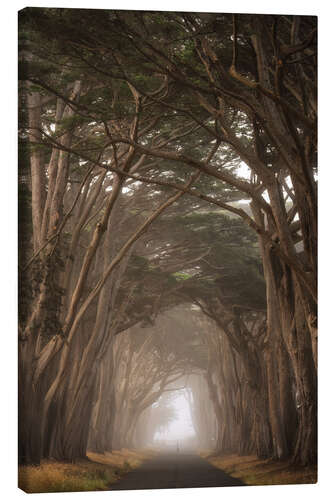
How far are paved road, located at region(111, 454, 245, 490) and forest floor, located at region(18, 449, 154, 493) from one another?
0.63 ft

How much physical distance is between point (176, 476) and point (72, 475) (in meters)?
Result: 1.34

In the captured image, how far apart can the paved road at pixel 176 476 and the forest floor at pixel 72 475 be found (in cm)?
19

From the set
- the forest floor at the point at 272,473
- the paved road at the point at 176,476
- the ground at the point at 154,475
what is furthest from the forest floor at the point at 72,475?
the forest floor at the point at 272,473

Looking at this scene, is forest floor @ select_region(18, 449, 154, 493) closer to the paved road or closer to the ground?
the ground

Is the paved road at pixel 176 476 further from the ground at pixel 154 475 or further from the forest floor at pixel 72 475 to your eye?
the forest floor at pixel 72 475

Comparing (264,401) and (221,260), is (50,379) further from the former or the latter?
(264,401)

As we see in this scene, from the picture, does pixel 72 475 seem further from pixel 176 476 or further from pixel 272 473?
pixel 272 473

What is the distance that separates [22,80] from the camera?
27.8 ft

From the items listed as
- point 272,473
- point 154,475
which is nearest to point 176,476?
point 154,475

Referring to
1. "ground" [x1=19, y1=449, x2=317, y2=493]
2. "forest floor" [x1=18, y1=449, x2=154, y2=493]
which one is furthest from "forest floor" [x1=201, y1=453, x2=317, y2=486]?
"forest floor" [x1=18, y1=449, x2=154, y2=493]

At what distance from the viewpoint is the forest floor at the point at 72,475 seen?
8.28 m

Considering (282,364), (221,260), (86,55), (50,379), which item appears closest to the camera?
(86,55)
